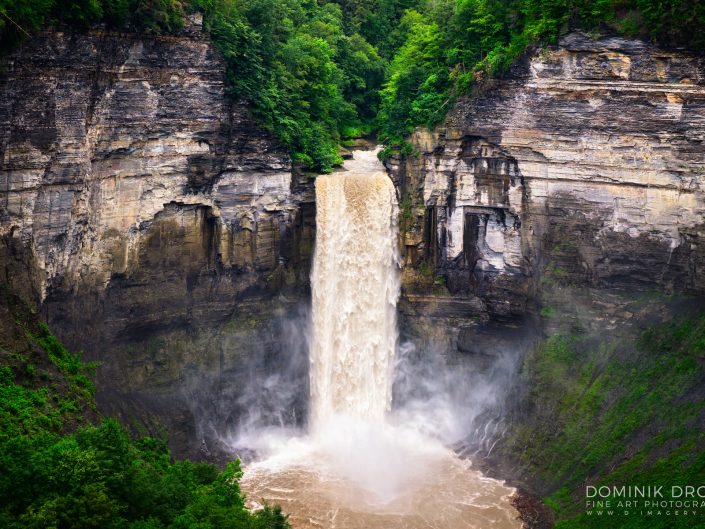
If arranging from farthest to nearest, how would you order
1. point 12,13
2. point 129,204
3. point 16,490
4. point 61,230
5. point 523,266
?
1. point 523,266
2. point 129,204
3. point 61,230
4. point 12,13
5. point 16,490

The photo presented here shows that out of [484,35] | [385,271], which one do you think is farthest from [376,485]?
[484,35]

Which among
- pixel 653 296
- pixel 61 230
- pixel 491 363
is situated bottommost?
pixel 491 363

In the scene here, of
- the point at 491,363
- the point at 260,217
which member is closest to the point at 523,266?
the point at 491,363

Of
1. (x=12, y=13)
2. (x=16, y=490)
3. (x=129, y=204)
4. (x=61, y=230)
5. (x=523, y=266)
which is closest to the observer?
(x=16, y=490)

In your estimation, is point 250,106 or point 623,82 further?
point 250,106

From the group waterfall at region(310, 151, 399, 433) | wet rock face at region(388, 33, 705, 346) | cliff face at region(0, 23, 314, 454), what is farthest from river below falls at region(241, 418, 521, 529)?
wet rock face at region(388, 33, 705, 346)

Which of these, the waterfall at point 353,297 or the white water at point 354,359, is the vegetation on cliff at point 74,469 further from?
the waterfall at point 353,297

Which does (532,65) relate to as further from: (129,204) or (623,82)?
(129,204)

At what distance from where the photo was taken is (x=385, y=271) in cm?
4606

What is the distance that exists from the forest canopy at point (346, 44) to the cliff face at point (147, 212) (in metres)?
1.13

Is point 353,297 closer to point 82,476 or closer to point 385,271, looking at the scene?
point 385,271

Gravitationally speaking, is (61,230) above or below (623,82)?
below

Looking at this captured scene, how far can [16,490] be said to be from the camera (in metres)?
23.1

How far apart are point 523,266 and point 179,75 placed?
62.0 feet
